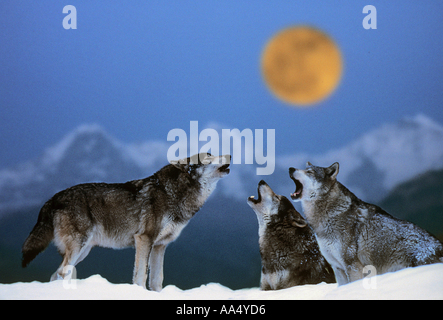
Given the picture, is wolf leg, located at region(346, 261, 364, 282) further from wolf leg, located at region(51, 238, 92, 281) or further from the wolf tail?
the wolf tail

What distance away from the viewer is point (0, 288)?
4199 mm

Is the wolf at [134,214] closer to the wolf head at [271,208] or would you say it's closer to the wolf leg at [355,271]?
the wolf head at [271,208]

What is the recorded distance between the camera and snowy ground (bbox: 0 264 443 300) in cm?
288

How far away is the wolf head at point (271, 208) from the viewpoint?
4.53 m

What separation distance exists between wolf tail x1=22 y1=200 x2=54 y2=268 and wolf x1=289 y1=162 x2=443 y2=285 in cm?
294

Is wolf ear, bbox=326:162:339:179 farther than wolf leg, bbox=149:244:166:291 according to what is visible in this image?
No

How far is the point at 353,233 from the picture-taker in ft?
13.1

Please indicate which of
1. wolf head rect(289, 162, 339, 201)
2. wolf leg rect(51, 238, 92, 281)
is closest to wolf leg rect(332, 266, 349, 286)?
wolf head rect(289, 162, 339, 201)

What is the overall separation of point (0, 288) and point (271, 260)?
9.90 feet

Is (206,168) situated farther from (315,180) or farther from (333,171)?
(333,171)

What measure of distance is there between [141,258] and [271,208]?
1.65 m

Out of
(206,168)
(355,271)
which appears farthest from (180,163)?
(355,271)
